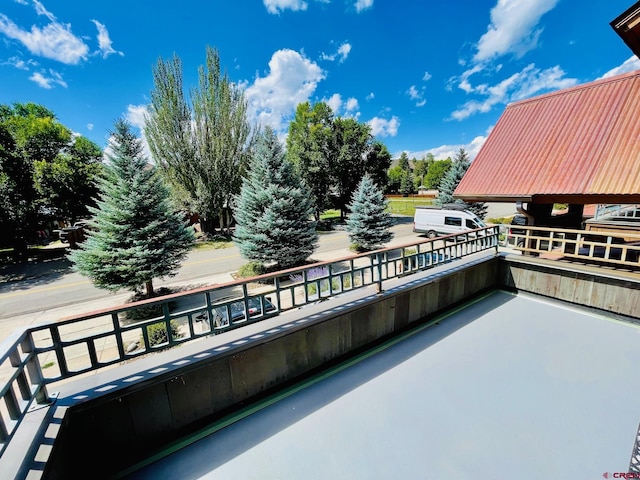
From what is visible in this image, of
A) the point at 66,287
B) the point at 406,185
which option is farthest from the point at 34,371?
the point at 406,185

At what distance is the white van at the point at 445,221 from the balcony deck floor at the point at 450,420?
9231mm

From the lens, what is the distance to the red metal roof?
5.21 metres

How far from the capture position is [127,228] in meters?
7.01

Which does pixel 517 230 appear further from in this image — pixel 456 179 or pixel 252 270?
pixel 456 179

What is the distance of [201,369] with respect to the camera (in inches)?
103

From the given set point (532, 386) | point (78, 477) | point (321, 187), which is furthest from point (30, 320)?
point (321, 187)

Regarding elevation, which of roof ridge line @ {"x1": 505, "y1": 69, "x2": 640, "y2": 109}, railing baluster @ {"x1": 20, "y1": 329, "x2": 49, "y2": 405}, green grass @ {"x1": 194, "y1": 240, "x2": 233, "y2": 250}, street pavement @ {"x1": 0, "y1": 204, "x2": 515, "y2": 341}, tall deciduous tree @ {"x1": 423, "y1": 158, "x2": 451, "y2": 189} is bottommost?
street pavement @ {"x1": 0, "y1": 204, "x2": 515, "y2": 341}

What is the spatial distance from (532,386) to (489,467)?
1.41 m

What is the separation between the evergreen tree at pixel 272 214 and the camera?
886 centimetres

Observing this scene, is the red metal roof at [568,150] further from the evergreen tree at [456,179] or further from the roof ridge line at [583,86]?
the evergreen tree at [456,179]

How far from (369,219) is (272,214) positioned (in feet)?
14.7

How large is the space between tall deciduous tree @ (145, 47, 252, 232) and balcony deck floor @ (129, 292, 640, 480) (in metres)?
15.7

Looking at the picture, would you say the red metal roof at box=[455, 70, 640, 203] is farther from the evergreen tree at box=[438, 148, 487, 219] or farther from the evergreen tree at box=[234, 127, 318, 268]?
the evergreen tree at box=[438, 148, 487, 219]

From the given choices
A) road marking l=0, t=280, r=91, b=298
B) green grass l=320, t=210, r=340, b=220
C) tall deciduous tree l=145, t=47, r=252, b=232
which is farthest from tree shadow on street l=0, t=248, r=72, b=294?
green grass l=320, t=210, r=340, b=220
